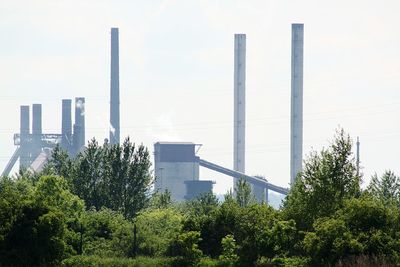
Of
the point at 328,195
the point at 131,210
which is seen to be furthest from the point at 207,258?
the point at 131,210

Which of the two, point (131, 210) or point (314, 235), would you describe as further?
point (131, 210)

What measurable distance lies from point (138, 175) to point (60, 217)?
109 ft

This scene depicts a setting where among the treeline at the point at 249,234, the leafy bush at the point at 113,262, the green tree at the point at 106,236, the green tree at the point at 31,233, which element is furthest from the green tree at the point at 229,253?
the green tree at the point at 31,233

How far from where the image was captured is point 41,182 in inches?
2482

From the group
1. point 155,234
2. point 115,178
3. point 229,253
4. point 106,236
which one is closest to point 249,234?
point 229,253

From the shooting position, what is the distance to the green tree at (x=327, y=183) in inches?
1832

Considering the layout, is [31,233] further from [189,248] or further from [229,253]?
[229,253]

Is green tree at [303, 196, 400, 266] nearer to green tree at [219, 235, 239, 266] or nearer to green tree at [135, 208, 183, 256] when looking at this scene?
green tree at [219, 235, 239, 266]

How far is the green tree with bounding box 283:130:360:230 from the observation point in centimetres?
4653

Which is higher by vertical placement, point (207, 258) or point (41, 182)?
point (41, 182)

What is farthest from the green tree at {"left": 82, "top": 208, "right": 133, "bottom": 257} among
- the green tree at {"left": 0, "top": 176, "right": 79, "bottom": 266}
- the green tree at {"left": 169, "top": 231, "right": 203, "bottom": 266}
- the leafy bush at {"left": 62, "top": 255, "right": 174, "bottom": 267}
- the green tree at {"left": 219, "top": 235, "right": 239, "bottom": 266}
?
the green tree at {"left": 219, "top": 235, "right": 239, "bottom": 266}

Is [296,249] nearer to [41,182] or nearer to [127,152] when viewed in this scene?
[41,182]

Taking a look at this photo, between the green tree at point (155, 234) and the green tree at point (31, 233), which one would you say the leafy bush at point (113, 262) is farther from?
the green tree at point (155, 234)

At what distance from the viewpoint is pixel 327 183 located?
46656mm
